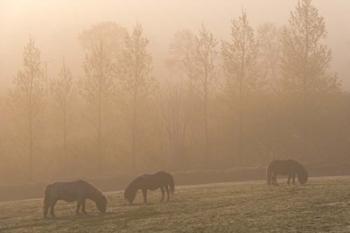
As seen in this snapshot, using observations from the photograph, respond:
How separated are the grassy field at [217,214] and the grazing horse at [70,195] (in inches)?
20.2

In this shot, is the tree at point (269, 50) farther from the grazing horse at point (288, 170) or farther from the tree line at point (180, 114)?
the grazing horse at point (288, 170)

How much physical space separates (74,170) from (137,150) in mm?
6593

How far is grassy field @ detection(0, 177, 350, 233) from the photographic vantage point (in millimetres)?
21089

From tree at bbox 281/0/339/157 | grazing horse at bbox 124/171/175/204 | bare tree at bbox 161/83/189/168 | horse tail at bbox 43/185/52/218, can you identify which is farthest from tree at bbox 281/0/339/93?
horse tail at bbox 43/185/52/218

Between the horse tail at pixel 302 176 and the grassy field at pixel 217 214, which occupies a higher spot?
the horse tail at pixel 302 176

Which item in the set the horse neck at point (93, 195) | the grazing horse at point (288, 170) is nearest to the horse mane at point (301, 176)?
the grazing horse at point (288, 170)

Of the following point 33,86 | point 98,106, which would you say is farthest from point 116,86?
point 33,86

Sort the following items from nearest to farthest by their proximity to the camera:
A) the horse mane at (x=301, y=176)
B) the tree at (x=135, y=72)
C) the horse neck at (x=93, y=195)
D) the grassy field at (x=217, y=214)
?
the grassy field at (x=217, y=214) < the horse neck at (x=93, y=195) < the horse mane at (x=301, y=176) < the tree at (x=135, y=72)

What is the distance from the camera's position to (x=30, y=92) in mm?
56531

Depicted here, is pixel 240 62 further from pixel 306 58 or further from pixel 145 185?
pixel 145 185

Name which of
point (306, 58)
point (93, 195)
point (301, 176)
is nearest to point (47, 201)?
point (93, 195)

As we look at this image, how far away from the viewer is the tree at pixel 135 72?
2296 inches

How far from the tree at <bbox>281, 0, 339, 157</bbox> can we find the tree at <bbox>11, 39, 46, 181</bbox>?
80.1ft

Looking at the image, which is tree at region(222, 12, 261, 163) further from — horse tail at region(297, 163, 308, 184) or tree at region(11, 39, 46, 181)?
horse tail at region(297, 163, 308, 184)
